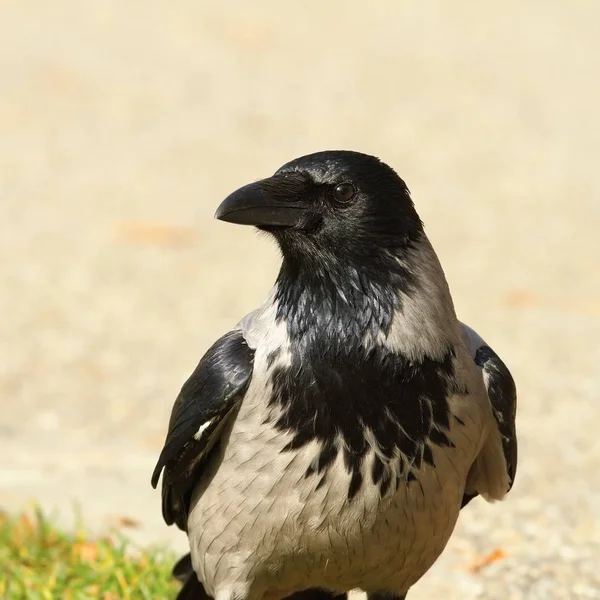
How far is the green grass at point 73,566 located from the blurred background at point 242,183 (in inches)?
18.5

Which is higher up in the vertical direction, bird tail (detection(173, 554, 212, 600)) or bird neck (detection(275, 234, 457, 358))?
bird neck (detection(275, 234, 457, 358))

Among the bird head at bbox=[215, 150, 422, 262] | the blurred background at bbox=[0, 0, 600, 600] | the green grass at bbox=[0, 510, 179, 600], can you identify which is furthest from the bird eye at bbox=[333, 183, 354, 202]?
the green grass at bbox=[0, 510, 179, 600]

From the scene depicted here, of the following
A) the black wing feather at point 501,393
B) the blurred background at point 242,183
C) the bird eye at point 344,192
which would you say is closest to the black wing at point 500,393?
the black wing feather at point 501,393

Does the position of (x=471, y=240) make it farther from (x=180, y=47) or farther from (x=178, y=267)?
(x=180, y=47)

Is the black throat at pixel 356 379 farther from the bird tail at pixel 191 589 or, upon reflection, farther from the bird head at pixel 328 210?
the bird tail at pixel 191 589

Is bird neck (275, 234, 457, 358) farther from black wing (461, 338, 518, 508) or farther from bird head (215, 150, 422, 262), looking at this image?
black wing (461, 338, 518, 508)

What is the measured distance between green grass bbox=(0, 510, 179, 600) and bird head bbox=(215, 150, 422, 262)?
6.58ft

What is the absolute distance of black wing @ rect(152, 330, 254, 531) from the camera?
13.9ft

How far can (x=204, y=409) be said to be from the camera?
14.0 ft

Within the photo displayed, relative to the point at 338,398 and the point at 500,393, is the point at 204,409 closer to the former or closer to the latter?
the point at 338,398

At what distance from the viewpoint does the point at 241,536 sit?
4262mm

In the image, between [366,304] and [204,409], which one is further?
[204,409]

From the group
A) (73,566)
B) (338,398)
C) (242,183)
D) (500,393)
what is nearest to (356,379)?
(338,398)

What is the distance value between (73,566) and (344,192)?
8.02ft
